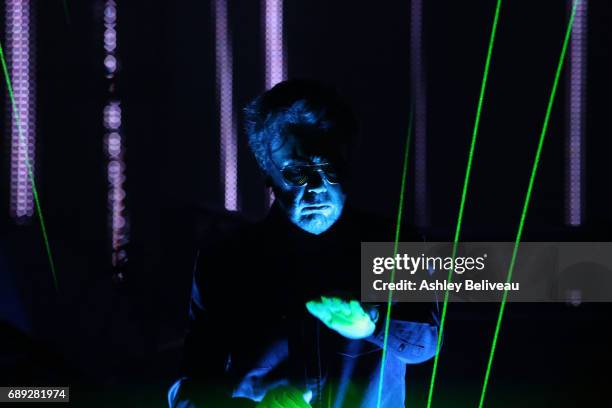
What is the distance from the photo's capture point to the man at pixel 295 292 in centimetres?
216

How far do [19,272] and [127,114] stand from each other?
1125mm

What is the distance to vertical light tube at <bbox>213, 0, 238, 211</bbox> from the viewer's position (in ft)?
11.4

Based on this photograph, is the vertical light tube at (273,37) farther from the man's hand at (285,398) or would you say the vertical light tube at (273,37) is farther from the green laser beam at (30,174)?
the man's hand at (285,398)

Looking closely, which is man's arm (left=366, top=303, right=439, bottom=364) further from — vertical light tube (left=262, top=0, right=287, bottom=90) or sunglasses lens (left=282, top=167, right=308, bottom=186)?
vertical light tube (left=262, top=0, right=287, bottom=90)

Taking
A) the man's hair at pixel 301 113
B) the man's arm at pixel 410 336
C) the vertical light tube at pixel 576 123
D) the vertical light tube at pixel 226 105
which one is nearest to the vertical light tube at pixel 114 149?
the vertical light tube at pixel 226 105

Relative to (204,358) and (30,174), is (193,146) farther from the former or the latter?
(204,358)

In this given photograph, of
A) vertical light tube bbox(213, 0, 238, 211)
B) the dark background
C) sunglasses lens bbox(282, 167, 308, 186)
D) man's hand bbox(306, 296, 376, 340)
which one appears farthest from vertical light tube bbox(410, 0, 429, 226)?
man's hand bbox(306, 296, 376, 340)

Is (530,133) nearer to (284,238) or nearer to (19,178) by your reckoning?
(284,238)

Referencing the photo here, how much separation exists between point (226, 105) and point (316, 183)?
1.48 meters

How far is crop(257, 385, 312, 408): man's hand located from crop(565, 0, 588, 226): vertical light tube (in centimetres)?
212

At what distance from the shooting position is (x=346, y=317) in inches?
79.0

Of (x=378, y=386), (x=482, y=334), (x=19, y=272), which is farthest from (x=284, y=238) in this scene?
(x=19, y=272)

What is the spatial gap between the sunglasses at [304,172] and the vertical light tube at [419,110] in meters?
1.34

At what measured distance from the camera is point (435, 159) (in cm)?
344
